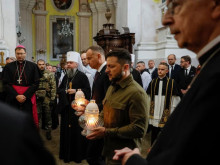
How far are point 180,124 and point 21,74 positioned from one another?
4553 millimetres

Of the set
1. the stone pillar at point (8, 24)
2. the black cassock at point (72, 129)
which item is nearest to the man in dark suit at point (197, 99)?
the black cassock at point (72, 129)

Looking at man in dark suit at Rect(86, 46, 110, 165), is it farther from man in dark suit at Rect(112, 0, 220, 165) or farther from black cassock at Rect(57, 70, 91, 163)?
man in dark suit at Rect(112, 0, 220, 165)

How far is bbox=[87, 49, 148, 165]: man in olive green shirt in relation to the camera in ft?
6.85

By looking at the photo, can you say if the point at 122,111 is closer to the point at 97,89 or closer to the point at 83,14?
the point at 97,89

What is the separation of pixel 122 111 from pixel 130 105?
95 millimetres

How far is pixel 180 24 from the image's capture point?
35.0 inches

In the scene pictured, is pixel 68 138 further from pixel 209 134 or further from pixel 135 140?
pixel 209 134

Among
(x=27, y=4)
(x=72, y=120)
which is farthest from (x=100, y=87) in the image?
(x=27, y=4)

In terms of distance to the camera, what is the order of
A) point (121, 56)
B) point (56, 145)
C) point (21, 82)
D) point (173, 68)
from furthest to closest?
point (173, 68), point (56, 145), point (21, 82), point (121, 56)

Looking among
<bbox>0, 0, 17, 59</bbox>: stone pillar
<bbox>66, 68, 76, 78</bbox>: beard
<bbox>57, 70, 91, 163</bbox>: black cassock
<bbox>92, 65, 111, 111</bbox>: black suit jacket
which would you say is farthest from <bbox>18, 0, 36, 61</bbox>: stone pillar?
<bbox>92, 65, 111, 111</bbox>: black suit jacket

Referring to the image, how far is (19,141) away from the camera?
573 millimetres

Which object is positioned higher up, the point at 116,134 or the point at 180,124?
the point at 180,124

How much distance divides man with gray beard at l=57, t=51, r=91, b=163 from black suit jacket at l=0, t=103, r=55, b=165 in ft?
12.4

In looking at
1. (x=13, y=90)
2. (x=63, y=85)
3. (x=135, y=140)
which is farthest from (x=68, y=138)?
(x=135, y=140)
